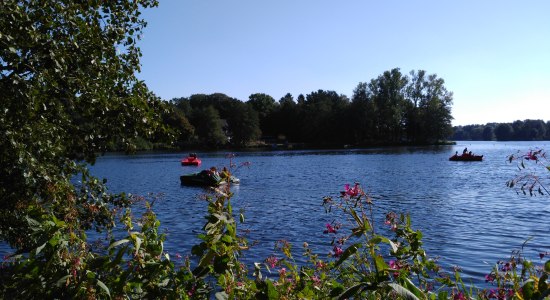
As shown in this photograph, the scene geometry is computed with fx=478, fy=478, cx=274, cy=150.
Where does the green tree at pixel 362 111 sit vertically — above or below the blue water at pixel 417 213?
above

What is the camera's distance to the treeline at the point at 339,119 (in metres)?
111

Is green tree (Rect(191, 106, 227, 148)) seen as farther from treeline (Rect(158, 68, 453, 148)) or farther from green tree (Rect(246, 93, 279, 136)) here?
green tree (Rect(246, 93, 279, 136))

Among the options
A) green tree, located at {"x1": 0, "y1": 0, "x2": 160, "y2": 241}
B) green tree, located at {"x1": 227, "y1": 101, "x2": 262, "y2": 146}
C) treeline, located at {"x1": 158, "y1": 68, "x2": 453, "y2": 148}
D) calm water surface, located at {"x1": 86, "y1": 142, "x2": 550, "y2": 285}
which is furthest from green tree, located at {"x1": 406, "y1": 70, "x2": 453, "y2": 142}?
green tree, located at {"x1": 0, "y1": 0, "x2": 160, "y2": 241}

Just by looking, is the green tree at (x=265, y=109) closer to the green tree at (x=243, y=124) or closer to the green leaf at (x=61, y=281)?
the green tree at (x=243, y=124)

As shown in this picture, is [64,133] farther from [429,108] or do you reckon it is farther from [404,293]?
[429,108]

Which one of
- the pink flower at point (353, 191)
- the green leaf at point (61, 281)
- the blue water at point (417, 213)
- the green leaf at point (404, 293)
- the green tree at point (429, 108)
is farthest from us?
the green tree at point (429, 108)

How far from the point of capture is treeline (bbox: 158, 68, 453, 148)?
111 metres

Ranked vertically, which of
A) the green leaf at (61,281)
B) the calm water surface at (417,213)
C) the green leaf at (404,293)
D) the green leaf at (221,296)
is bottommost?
the calm water surface at (417,213)

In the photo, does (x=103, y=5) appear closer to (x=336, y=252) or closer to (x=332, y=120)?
(x=336, y=252)

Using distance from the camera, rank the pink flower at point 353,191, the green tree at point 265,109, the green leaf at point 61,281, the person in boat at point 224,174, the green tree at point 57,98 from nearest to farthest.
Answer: the green leaf at point 61,281 < the pink flower at point 353,191 < the person in boat at point 224,174 < the green tree at point 57,98 < the green tree at point 265,109

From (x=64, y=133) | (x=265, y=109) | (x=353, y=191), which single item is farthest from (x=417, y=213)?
(x=265, y=109)

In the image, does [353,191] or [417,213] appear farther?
[417,213]

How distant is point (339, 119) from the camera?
398 feet

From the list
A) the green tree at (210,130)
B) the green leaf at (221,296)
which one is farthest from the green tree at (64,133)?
the green tree at (210,130)
